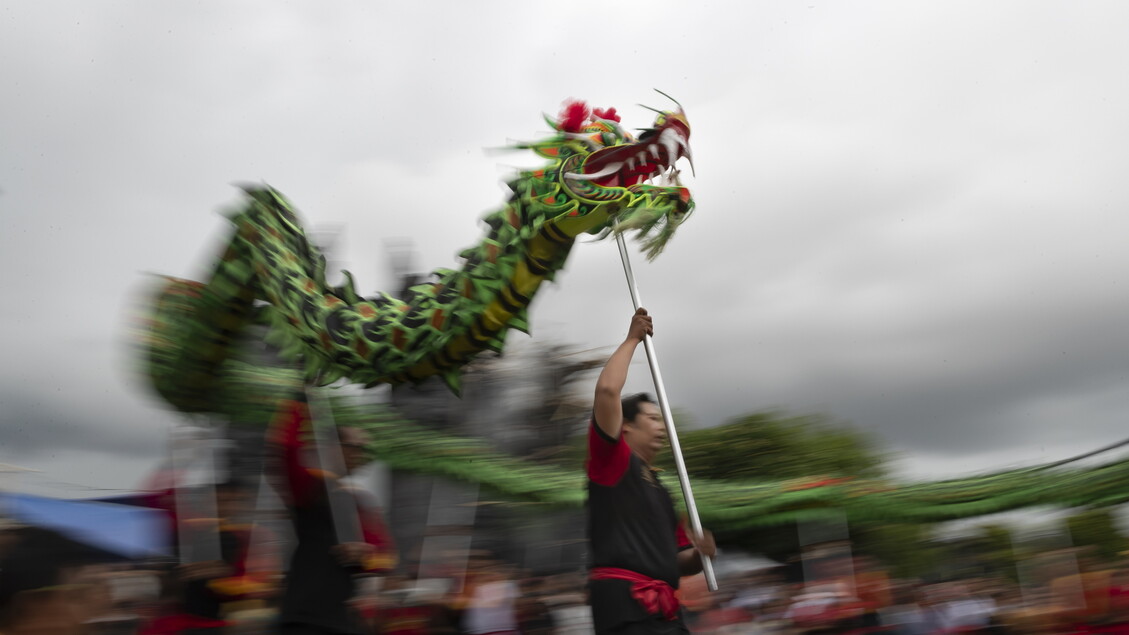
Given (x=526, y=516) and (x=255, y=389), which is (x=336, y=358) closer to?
(x=255, y=389)

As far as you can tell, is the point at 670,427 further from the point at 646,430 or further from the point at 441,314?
the point at 441,314

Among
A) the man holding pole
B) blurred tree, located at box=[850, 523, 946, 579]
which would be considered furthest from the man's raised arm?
blurred tree, located at box=[850, 523, 946, 579]

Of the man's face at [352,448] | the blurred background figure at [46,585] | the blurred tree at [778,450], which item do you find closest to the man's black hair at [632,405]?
the man's face at [352,448]

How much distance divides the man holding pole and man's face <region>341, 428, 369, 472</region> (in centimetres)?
80

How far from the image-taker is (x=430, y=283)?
348 cm

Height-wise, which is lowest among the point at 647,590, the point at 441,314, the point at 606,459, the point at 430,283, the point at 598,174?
the point at 647,590

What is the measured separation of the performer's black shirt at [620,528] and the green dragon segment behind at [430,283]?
734 millimetres

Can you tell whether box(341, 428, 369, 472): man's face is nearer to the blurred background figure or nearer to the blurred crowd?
the blurred crowd

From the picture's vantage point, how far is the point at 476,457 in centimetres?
423

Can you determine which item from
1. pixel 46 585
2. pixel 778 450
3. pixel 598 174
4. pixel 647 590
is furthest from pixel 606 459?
pixel 778 450

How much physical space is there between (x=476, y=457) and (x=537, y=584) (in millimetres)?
799

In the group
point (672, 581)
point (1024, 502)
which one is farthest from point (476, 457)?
point (1024, 502)

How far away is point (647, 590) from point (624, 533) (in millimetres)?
166

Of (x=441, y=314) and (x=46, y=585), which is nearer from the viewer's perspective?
(x=46, y=585)
